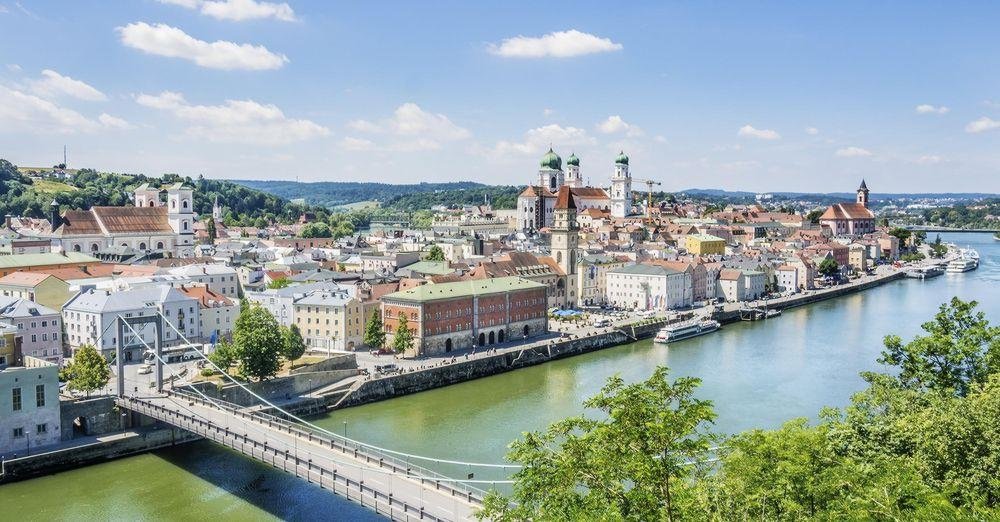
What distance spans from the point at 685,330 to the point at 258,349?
79.9 feet

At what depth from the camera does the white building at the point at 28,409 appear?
20516mm

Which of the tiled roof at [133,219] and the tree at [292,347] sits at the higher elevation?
the tiled roof at [133,219]

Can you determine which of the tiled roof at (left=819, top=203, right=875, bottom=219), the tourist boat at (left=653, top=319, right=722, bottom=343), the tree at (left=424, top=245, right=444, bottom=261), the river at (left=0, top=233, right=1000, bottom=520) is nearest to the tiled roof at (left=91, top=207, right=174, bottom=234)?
the tree at (left=424, top=245, right=444, bottom=261)

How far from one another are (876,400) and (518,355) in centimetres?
1977

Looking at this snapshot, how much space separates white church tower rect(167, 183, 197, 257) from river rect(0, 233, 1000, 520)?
3433 centimetres

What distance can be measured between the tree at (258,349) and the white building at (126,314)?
5.11 meters

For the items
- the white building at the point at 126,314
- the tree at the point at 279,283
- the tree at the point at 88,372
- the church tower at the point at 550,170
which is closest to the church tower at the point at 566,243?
the tree at the point at 279,283

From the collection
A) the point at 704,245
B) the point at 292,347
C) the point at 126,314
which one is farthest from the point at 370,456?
the point at 704,245

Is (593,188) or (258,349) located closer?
(258,349)

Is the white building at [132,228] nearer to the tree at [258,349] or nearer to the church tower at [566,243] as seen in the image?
the church tower at [566,243]

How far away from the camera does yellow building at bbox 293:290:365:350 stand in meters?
33.4

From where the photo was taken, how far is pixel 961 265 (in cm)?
8131

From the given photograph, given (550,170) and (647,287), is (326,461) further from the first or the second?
(550,170)

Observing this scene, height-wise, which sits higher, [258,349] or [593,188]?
[593,188]
